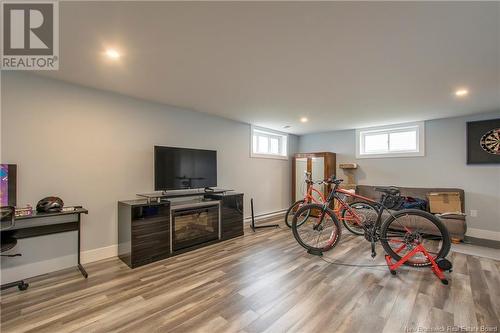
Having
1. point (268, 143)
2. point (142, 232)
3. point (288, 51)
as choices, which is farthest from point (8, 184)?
point (268, 143)

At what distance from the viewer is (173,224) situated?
10.9 feet

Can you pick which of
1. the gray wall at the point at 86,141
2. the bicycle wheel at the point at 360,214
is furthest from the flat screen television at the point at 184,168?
the bicycle wheel at the point at 360,214

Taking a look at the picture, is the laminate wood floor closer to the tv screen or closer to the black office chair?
the black office chair

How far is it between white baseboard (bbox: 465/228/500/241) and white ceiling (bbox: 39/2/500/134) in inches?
91.9

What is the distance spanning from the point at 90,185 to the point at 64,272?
111cm

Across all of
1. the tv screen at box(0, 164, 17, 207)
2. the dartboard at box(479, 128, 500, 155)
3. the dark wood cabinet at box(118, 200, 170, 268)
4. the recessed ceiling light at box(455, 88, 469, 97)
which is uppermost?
the recessed ceiling light at box(455, 88, 469, 97)

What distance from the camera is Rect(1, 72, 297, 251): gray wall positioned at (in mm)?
2592

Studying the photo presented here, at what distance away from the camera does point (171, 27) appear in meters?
1.76

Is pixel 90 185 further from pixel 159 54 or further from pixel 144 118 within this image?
pixel 159 54

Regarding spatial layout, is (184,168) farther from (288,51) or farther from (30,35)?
(288,51)

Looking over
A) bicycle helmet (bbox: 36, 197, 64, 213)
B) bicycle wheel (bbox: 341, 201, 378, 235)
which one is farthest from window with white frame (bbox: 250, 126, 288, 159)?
bicycle helmet (bbox: 36, 197, 64, 213)

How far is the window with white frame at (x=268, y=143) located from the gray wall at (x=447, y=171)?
1865mm

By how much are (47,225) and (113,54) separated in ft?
7.36

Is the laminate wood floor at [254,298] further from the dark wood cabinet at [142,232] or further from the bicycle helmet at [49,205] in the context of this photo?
the bicycle helmet at [49,205]
